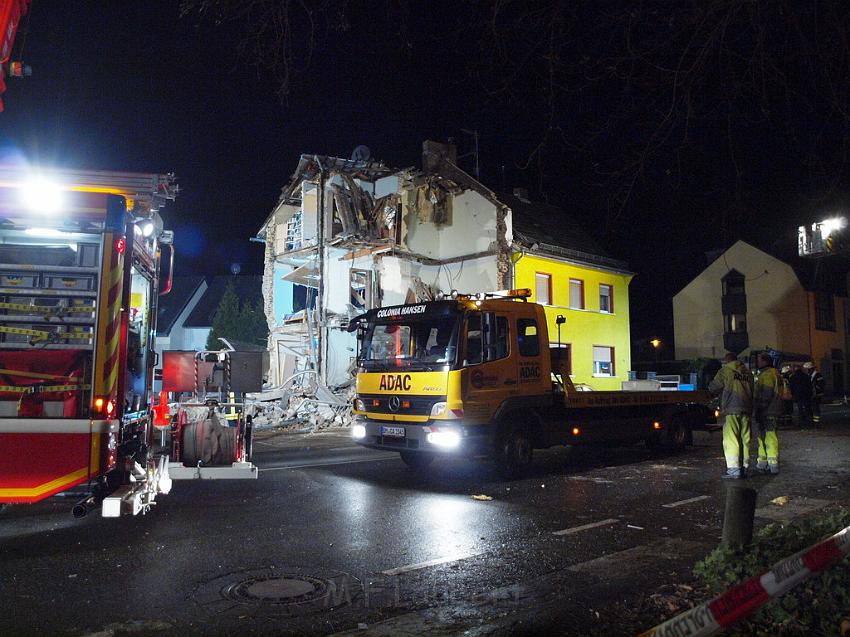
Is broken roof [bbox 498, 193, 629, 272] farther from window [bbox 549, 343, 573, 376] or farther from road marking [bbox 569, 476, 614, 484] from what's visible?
road marking [bbox 569, 476, 614, 484]

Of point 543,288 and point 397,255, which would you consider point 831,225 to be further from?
point 543,288

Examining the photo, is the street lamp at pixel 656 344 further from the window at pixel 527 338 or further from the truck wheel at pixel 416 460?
the truck wheel at pixel 416 460

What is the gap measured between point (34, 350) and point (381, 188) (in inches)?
855

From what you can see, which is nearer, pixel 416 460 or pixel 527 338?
pixel 527 338

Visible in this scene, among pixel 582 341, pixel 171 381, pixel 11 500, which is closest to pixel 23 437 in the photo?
pixel 11 500

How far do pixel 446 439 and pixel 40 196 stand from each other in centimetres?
615

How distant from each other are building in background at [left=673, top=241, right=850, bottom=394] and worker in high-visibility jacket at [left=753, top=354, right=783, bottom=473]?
100 feet

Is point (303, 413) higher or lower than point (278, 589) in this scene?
higher

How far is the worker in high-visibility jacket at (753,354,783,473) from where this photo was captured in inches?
413

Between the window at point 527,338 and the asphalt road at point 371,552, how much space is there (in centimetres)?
198

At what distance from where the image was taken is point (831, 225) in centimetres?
873

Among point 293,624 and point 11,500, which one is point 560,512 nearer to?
point 293,624

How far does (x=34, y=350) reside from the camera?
5.08 m

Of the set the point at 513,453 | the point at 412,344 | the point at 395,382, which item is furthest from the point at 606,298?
the point at 395,382
